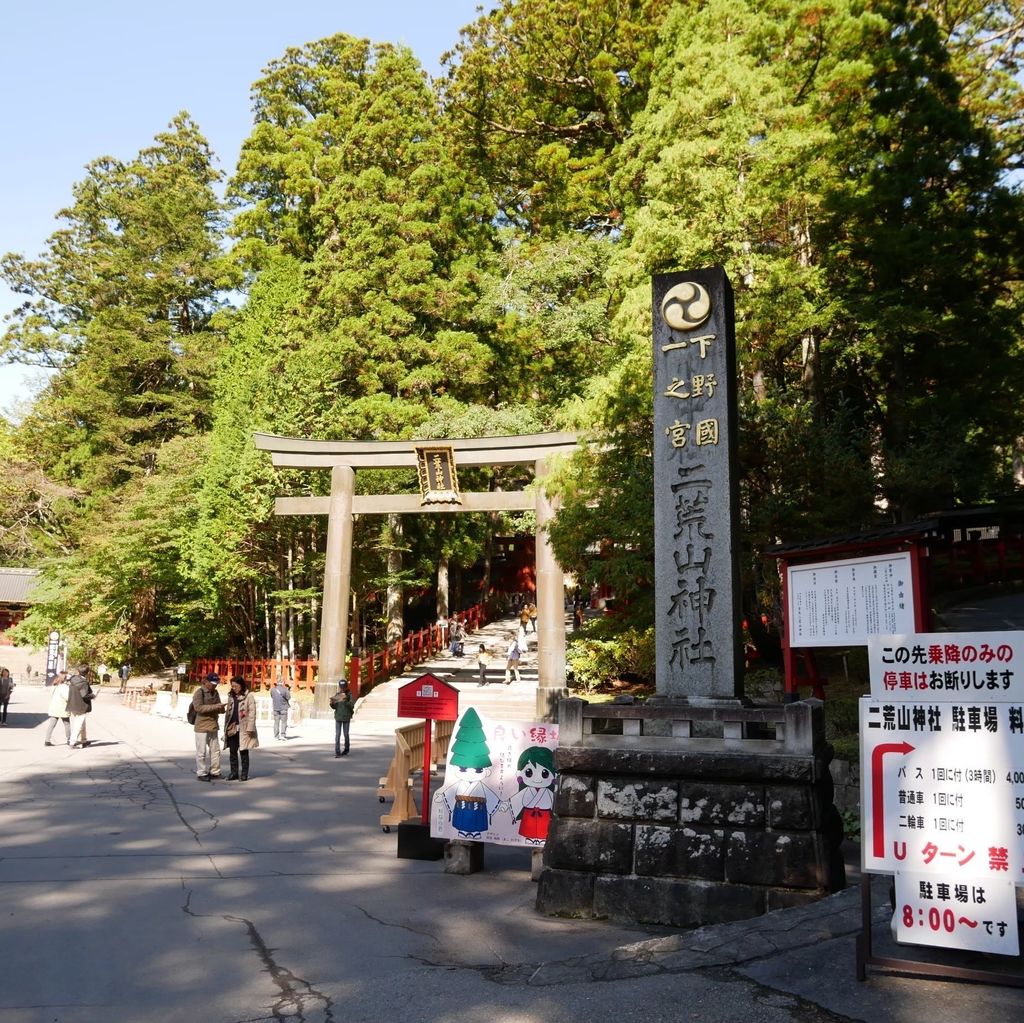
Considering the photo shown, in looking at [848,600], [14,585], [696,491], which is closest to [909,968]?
[696,491]

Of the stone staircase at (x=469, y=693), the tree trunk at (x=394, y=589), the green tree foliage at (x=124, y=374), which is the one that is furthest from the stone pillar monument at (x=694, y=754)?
the green tree foliage at (x=124, y=374)

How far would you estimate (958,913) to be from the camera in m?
4.36

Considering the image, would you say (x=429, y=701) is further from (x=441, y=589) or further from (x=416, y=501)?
(x=441, y=589)

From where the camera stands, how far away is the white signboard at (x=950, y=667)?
435cm

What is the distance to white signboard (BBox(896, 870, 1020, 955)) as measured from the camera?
4.23 metres

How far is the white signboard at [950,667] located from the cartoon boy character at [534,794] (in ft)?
11.7

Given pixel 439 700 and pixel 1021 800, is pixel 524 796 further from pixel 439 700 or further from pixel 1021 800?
pixel 1021 800

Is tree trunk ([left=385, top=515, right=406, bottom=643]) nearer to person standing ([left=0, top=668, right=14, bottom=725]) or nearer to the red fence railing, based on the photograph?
the red fence railing

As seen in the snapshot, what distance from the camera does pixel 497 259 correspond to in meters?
28.9

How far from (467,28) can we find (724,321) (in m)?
23.7

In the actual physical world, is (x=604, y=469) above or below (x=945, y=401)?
below

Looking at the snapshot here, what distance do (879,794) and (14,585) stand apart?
47.7 metres

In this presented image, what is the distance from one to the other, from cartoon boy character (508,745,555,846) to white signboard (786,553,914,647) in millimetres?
4273

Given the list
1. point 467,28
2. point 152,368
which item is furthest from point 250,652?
point 467,28
